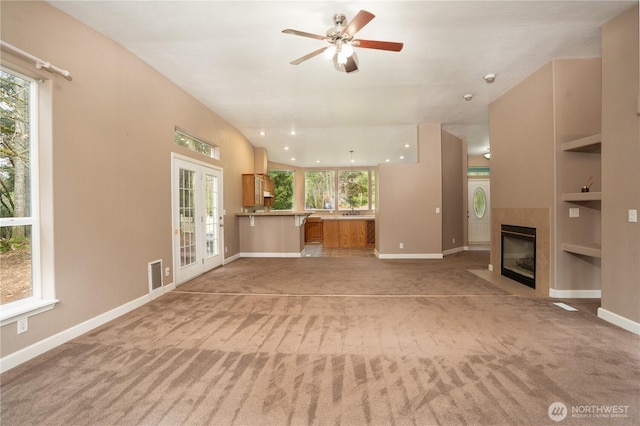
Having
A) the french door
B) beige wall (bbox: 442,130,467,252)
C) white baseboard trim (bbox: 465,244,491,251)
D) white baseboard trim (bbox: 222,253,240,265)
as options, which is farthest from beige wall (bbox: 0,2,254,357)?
white baseboard trim (bbox: 465,244,491,251)

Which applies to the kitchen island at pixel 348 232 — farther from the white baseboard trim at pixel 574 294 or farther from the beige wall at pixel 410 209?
the white baseboard trim at pixel 574 294

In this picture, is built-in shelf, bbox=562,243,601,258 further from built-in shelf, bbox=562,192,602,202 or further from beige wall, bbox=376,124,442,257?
beige wall, bbox=376,124,442,257

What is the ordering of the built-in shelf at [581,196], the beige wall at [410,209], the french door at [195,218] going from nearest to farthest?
the built-in shelf at [581,196]
the french door at [195,218]
the beige wall at [410,209]

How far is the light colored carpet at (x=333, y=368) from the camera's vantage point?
4.92 ft

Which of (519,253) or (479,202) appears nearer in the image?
(519,253)

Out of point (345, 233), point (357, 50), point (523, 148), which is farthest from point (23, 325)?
point (345, 233)

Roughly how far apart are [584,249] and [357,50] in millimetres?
3537

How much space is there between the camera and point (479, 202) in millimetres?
8172

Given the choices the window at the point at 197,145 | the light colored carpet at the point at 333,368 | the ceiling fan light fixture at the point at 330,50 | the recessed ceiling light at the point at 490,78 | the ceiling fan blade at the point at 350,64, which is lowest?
the light colored carpet at the point at 333,368

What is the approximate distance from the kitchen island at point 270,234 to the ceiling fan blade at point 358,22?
4.50 meters

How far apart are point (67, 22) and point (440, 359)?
14.3 ft

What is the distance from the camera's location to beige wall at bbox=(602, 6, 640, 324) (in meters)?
2.43

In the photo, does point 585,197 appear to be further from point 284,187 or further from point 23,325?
point 284,187

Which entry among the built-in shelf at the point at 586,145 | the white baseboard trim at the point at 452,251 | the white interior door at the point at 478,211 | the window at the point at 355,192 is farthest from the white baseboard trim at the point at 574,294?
the window at the point at 355,192
